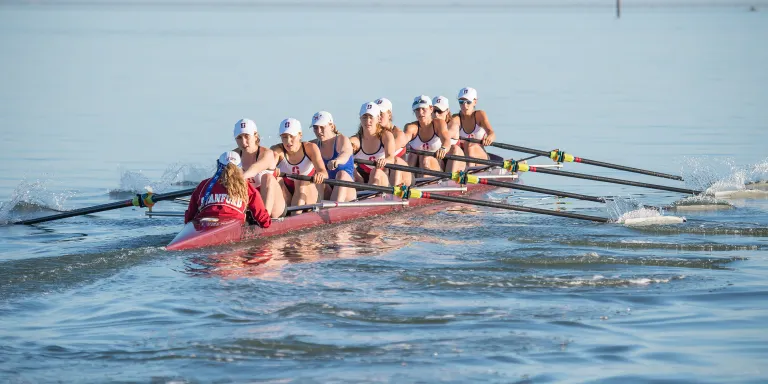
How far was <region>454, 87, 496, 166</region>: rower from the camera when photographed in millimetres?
17250

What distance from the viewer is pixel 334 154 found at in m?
13.6

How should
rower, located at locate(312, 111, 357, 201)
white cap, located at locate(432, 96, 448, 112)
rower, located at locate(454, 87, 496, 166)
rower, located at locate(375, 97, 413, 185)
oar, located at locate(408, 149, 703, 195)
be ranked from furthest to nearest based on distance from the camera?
1. rower, located at locate(454, 87, 496, 166)
2. white cap, located at locate(432, 96, 448, 112)
3. oar, located at locate(408, 149, 703, 195)
4. rower, located at locate(375, 97, 413, 185)
5. rower, located at locate(312, 111, 357, 201)

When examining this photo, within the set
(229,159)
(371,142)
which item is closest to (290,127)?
(229,159)

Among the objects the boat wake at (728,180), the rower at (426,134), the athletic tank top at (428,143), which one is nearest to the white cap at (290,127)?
the rower at (426,134)

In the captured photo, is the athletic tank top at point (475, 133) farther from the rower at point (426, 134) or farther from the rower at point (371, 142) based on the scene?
the rower at point (371, 142)

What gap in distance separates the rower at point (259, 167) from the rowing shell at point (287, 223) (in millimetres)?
202

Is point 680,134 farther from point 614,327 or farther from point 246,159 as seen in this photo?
point 614,327

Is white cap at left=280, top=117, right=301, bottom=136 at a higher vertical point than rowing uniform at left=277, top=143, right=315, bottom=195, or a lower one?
higher

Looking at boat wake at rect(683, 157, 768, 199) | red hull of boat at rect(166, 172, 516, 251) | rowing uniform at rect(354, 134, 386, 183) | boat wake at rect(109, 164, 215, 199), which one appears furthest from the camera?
boat wake at rect(109, 164, 215, 199)

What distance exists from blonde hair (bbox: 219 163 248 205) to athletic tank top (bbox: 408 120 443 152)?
5.47m

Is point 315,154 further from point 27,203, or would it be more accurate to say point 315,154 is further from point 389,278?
point 27,203

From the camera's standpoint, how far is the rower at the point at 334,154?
13414mm

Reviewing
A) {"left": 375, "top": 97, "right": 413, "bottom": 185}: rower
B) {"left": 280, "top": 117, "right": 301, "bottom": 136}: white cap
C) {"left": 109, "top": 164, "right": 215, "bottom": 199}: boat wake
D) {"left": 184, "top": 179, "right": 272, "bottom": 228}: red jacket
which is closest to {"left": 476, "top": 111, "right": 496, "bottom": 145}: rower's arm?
{"left": 375, "top": 97, "right": 413, "bottom": 185}: rower

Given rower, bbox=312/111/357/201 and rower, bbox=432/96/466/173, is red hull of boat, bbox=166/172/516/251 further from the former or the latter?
rower, bbox=432/96/466/173
